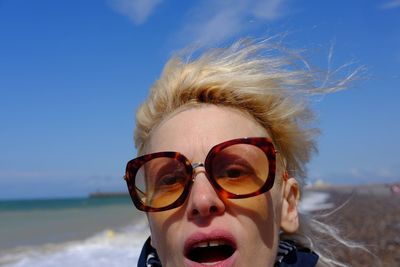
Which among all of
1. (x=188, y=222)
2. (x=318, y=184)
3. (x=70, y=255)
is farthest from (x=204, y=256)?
(x=318, y=184)

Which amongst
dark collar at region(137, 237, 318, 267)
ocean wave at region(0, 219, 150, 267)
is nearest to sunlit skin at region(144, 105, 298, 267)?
dark collar at region(137, 237, 318, 267)

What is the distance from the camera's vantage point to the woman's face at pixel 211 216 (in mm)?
2094

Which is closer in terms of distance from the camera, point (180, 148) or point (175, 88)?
point (180, 148)

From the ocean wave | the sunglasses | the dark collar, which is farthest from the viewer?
the ocean wave

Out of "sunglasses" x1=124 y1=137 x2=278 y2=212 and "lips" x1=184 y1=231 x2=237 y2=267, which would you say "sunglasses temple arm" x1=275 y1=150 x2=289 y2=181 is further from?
"lips" x1=184 y1=231 x2=237 y2=267

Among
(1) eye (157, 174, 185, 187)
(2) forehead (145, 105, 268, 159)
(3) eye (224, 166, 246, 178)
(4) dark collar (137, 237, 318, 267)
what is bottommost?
(4) dark collar (137, 237, 318, 267)

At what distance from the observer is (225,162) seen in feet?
7.29

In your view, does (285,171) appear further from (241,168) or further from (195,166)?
(195,166)

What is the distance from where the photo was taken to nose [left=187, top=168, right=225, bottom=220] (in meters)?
2.09

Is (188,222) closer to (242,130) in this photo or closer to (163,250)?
(163,250)

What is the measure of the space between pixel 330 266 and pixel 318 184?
96.7m

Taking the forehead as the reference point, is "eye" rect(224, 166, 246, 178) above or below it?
below

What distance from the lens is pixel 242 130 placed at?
246 centimetres

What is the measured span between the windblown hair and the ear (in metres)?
0.10
